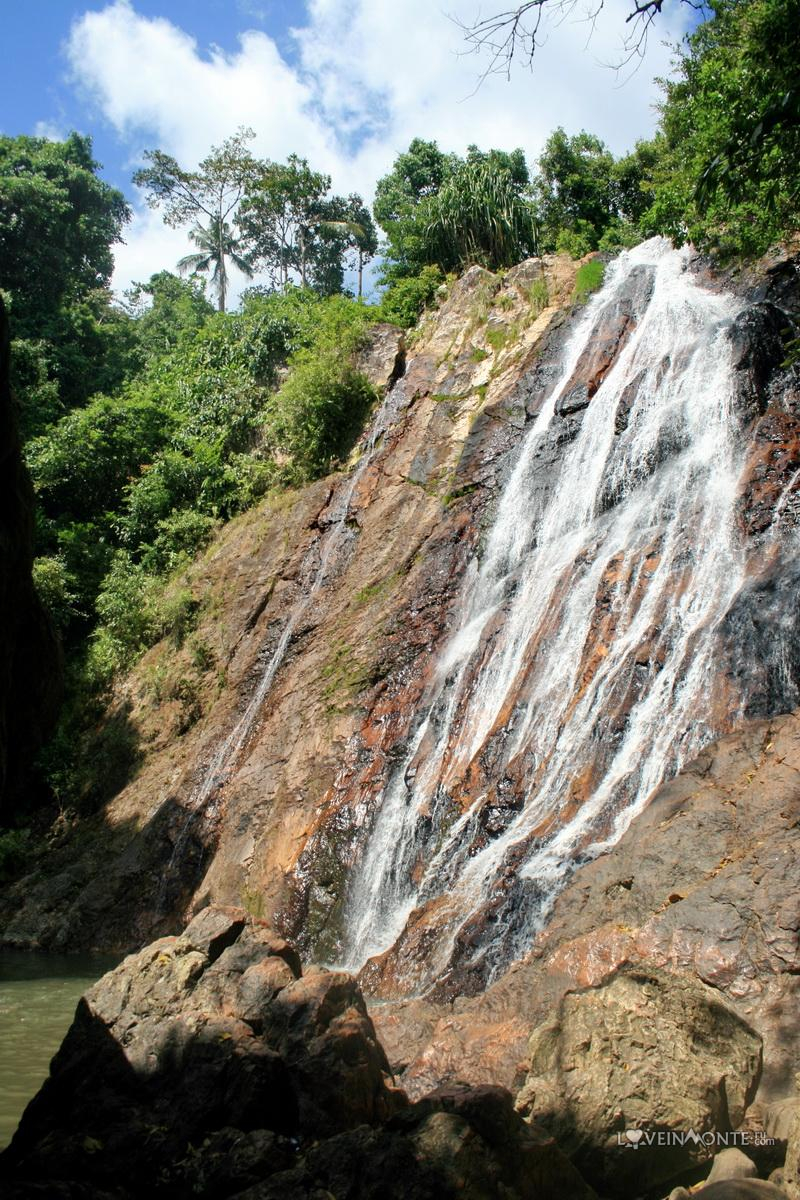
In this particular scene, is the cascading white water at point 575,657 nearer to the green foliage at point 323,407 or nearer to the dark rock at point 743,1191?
the dark rock at point 743,1191

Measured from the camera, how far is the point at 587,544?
1310 cm

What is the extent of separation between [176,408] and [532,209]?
12104mm

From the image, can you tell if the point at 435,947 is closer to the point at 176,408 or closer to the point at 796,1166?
the point at 796,1166

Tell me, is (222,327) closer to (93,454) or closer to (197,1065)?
(93,454)

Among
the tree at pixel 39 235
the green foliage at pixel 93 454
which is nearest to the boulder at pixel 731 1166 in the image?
the green foliage at pixel 93 454

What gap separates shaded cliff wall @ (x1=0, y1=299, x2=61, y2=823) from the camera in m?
6.37

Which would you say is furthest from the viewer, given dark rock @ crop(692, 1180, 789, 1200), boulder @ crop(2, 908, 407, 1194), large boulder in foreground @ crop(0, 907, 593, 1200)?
boulder @ crop(2, 908, 407, 1194)

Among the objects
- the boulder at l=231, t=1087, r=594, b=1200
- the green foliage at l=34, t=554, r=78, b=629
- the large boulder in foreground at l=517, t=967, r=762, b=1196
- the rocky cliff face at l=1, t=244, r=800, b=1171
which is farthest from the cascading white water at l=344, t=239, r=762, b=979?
the green foliage at l=34, t=554, r=78, b=629

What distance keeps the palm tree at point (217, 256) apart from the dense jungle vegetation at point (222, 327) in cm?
210

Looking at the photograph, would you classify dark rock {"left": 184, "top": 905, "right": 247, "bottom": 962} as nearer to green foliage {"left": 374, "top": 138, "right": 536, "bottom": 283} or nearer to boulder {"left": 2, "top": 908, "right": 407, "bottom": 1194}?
boulder {"left": 2, "top": 908, "right": 407, "bottom": 1194}

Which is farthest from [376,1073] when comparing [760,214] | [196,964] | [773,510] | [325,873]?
[760,214]

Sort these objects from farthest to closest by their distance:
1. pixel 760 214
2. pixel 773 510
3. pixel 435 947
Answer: pixel 760 214 → pixel 773 510 → pixel 435 947

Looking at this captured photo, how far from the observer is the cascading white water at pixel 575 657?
911 cm

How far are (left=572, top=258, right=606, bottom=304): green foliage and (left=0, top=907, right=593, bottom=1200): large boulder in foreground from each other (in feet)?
52.7
